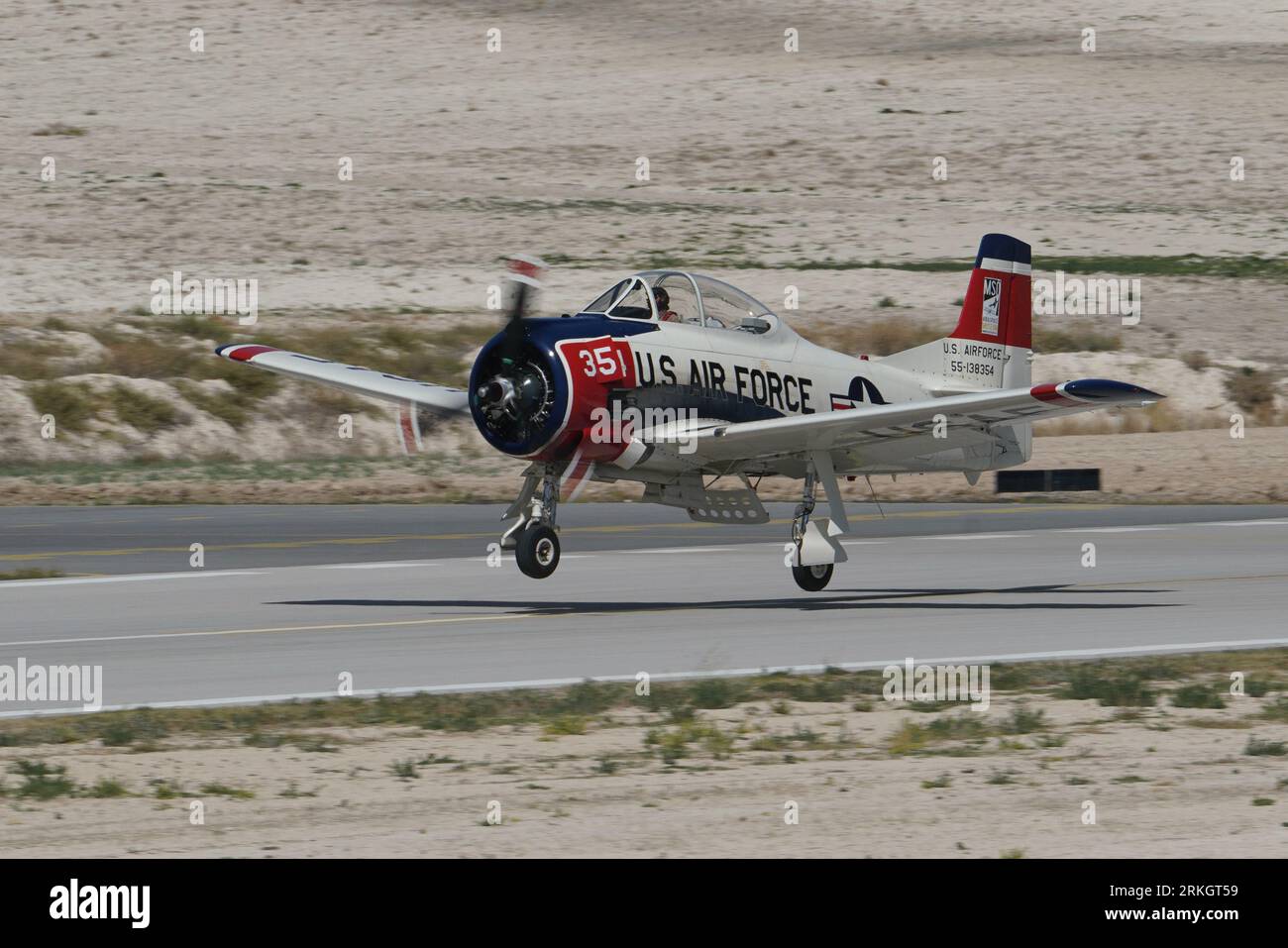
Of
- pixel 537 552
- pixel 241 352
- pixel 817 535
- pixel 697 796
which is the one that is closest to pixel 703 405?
Result: pixel 817 535

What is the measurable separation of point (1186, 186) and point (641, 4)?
32.4 metres

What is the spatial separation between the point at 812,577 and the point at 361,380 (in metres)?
5.26

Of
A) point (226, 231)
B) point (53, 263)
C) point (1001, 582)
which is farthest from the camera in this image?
point (226, 231)

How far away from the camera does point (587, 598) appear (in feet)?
61.8

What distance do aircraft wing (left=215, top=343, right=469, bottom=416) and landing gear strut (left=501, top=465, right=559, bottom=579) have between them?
1374 millimetres

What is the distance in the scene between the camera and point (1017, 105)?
72.2 metres

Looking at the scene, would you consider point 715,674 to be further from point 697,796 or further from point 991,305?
point 991,305

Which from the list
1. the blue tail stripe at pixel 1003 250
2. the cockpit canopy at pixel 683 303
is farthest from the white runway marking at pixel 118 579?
the blue tail stripe at pixel 1003 250

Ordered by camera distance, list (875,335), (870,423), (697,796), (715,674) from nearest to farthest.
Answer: (697,796) < (715,674) < (870,423) < (875,335)

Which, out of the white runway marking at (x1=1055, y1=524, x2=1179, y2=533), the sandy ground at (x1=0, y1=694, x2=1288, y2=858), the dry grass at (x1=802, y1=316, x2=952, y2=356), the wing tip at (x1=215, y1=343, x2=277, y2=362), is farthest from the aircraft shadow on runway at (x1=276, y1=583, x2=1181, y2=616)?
the dry grass at (x1=802, y1=316, x2=952, y2=356)
